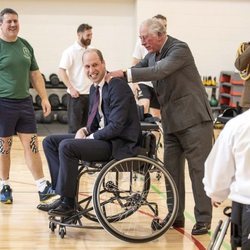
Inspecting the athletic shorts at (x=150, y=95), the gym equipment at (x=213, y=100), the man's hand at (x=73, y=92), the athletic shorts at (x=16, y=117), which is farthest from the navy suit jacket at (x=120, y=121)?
the gym equipment at (x=213, y=100)

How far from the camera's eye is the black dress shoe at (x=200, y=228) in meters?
3.56

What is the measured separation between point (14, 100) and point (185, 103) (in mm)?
1406

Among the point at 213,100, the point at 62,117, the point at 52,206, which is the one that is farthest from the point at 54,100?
the point at 52,206

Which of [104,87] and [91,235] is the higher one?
[104,87]

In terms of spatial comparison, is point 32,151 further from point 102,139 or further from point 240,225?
point 240,225

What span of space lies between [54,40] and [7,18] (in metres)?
5.59

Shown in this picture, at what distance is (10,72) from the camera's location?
4.12m

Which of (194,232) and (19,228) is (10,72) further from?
(194,232)

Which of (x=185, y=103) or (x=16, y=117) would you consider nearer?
(x=185, y=103)

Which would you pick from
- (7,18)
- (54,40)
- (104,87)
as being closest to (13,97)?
(7,18)

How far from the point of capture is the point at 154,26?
3.41m

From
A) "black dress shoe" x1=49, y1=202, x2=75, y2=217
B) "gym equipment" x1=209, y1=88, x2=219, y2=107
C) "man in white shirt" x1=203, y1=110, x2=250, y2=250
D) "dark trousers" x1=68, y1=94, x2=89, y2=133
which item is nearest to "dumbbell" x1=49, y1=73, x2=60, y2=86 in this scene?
"gym equipment" x1=209, y1=88, x2=219, y2=107

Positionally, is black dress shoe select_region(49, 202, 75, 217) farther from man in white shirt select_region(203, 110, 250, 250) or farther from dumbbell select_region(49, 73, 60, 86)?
dumbbell select_region(49, 73, 60, 86)

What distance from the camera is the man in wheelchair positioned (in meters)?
3.33
